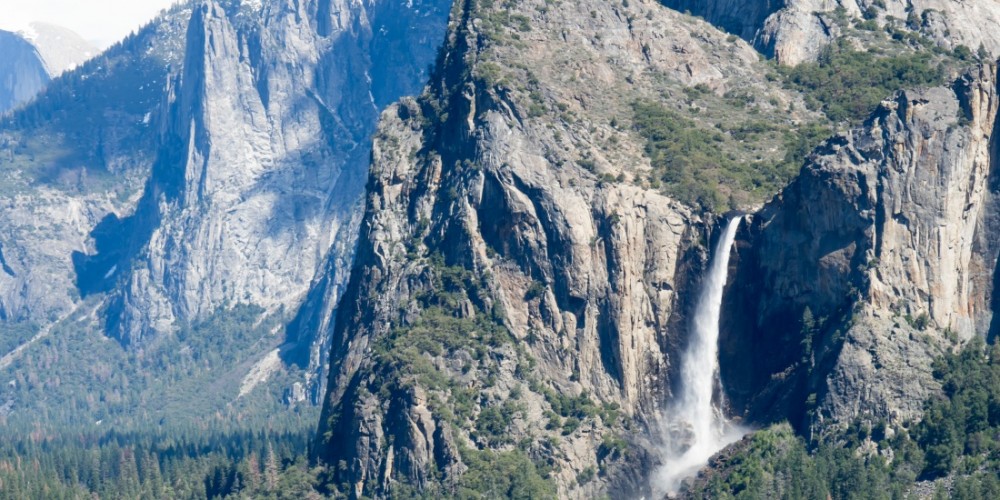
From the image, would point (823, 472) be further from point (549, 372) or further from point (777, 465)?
point (549, 372)

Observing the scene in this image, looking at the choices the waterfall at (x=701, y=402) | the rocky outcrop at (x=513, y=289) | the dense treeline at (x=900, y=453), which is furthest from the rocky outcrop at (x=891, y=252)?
the rocky outcrop at (x=513, y=289)

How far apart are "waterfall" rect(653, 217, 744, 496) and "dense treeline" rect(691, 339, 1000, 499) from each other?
7.30 meters

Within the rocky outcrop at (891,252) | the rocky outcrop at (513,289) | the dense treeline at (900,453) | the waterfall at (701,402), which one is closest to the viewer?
the dense treeline at (900,453)

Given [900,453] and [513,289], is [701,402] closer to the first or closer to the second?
[513,289]

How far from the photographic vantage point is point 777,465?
156750 mm

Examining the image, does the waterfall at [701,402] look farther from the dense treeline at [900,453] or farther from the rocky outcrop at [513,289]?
the dense treeline at [900,453]

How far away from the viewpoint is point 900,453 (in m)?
153

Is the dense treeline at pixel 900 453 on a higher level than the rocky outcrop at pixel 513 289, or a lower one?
lower

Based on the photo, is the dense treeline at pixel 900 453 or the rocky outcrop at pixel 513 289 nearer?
the dense treeline at pixel 900 453

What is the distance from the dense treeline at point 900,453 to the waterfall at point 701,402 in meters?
7.30

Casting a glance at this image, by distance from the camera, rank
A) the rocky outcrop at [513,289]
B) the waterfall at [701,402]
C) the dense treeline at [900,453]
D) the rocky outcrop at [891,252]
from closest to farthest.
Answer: the dense treeline at [900,453]
the rocky outcrop at [891,252]
the waterfall at [701,402]
the rocky outcrop at [513,289]

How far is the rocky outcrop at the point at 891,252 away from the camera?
158000 millimetres

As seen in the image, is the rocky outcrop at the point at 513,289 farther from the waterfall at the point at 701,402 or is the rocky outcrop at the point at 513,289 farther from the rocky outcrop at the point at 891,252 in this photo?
the rocky outcrop at the point at 891,252

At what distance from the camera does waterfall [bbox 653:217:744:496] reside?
549 ft
